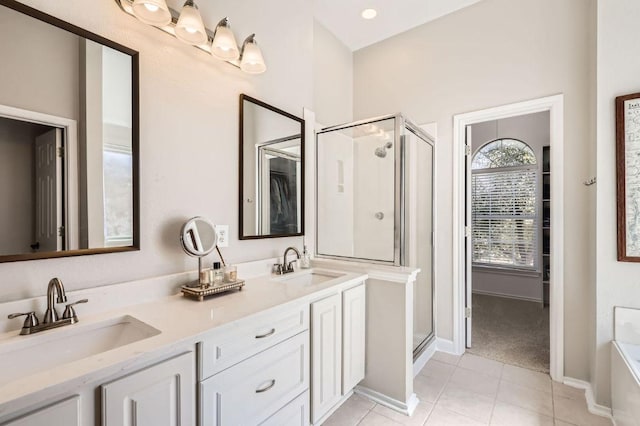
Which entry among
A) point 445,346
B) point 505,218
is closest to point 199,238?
point 445,346

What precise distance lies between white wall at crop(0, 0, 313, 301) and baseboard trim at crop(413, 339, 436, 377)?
1489mm

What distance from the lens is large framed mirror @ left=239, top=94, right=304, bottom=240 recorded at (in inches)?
72.6

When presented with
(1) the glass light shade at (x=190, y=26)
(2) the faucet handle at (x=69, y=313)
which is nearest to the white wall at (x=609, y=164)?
(1) the glass light shade at (x=190, y=26)

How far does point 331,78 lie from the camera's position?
282 centimetres

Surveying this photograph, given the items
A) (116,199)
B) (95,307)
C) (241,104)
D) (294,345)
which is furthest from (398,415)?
(241,104)

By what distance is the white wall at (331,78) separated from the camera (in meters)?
2.60

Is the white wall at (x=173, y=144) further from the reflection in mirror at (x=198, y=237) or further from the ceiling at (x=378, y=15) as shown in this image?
the ceiling at (x=378, y=15)

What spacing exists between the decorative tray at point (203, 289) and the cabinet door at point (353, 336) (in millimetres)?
672

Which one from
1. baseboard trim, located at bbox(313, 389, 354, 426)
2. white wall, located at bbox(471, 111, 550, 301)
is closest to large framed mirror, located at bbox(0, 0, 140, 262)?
baseboard trim, located at bbox(313, 389, 354, 426)

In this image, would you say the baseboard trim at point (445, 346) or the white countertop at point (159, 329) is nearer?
the white countertop at point (159, 329)

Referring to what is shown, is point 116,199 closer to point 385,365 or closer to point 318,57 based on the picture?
point 385,365

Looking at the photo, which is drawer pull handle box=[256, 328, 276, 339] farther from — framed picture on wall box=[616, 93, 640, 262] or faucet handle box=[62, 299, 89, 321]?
framed picture on wall box=[616, 93, 640, 262]

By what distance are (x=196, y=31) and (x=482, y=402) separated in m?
2.82

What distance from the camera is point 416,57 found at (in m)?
2.79
